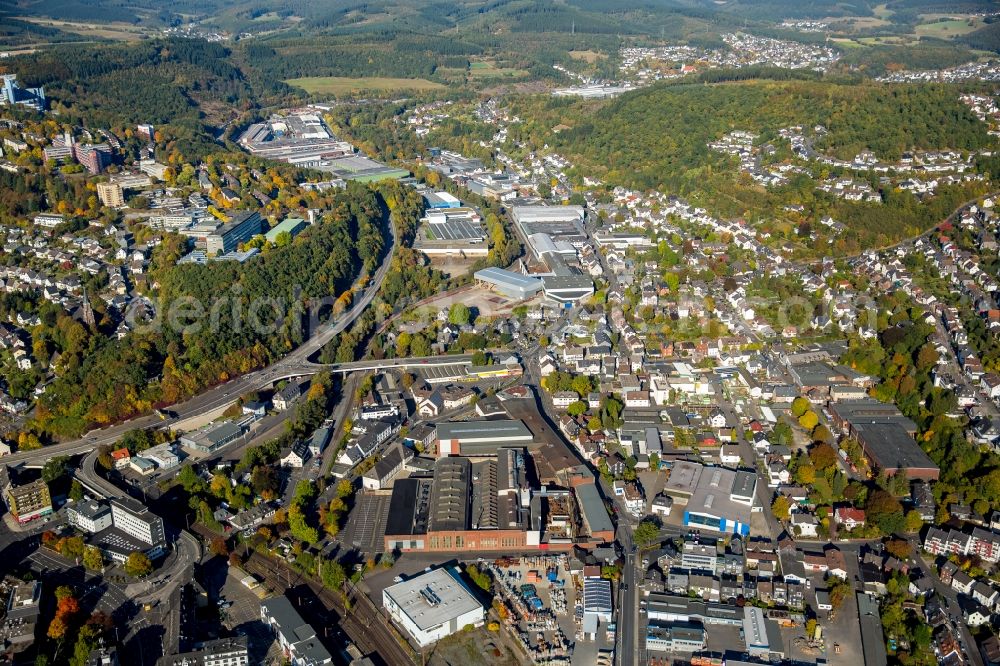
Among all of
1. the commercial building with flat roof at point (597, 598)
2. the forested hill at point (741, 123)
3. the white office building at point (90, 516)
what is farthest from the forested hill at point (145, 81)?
the commercial building with flat roof at point (597, 598)

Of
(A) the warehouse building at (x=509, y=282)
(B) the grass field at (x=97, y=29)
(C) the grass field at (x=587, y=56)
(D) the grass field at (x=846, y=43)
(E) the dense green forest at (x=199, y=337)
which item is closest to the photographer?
(E) the dense green forest at (x=199, y=337)

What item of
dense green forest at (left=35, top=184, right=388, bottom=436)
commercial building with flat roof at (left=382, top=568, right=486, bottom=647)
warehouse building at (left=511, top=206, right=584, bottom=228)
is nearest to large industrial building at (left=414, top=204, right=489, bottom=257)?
warehouse building at (left=511, top=206, right=584, bottom=228)

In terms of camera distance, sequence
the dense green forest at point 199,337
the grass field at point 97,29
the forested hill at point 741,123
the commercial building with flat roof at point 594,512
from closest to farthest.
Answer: the commercial building with flat roof at point 594,512 < the dense green forest at point 199,337 < the forested hill at point 741,123 < the grass field at point 97,29

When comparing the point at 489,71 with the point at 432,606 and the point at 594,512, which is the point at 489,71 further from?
the point at 432,606

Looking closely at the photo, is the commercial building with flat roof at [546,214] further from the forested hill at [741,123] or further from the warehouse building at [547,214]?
the forested hill at [741,123]

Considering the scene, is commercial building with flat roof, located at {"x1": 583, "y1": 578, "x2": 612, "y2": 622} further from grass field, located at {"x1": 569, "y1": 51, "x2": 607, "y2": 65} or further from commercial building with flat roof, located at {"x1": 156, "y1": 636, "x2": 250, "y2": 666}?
grass field, located at {"x1": 569, "y1": 51, "x2": 607, "y2": 65}

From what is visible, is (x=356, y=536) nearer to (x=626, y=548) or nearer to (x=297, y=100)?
(x=626, y=548)

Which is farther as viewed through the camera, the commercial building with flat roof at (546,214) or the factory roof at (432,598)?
the commercial building with flat roof at (546,214)
